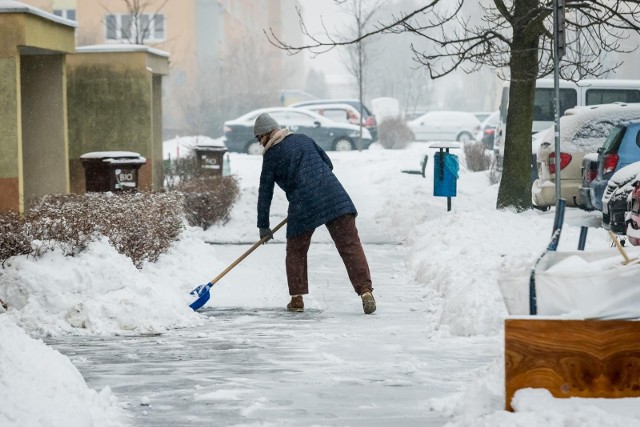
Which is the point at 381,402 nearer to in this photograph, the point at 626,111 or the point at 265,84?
the point at 626,111

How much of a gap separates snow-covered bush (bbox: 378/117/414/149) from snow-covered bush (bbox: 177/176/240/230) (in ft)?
71.4

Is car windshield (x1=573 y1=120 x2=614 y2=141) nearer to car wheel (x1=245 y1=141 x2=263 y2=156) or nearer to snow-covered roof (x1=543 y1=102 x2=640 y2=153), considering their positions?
snow-covered roof (x1=543 y1=102 x2=640 y2=153)

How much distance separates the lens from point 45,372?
586cm

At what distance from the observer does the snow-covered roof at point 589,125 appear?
55.5ft

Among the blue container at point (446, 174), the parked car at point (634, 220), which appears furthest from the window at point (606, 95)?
the parked car at point (634, 220)

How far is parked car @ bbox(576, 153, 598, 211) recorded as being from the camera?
50.5 ft

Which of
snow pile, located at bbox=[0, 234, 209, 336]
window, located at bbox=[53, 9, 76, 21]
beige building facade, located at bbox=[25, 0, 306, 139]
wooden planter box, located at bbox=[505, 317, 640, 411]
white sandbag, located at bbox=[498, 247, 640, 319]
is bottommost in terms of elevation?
snow pile, located at bbox=[0, 234, 209, 336]

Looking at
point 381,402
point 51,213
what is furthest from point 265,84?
point 381,402

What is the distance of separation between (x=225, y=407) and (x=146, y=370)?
3.68 feet

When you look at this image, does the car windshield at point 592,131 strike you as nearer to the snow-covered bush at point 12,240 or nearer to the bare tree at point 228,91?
the snow-covered bush at point 12,240

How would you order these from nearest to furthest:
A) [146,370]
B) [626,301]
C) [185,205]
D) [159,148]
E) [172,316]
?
[626,301] < [146,370] < [172,316] < [185,205] < [159,148]

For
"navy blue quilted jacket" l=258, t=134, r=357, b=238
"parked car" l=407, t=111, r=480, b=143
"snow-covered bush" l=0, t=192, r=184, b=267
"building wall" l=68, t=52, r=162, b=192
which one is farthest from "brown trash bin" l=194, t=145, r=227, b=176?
"parked car" l=407, t=111, r=480, b=143

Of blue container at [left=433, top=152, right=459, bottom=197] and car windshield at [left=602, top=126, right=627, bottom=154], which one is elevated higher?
car windshield at [left=602, top=126, right=627, bottom=154]

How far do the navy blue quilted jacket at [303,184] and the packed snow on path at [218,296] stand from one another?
35.9 inches
